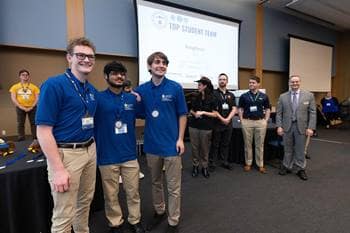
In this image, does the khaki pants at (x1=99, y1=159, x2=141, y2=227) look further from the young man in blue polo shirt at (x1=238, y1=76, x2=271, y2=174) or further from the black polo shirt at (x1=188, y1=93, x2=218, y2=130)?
the young man in blue polo shirt at (x1=238, y1=76, x2=271, y2=174)

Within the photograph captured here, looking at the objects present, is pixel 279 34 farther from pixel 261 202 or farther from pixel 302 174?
pixel 261 202

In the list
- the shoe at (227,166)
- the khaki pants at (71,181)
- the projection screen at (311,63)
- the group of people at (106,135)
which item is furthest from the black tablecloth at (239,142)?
the projection screen at (311,63)

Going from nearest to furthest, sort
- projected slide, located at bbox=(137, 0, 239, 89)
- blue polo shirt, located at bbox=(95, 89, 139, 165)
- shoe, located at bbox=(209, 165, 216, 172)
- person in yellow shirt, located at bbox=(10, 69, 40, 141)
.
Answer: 1. blue polo shirt, located at bbox=(95, 89, 139, 165)
2. shoe, located at bbox=(209, 165, 216, 172)
3. person in yellow shirt, located at bbox=(10, 69, 40, 141)
4. projected slide, located at bbox=(137, 0, 239, 89)

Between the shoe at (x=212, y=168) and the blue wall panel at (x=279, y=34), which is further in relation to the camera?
the blue wall panel at (x=279, y=34)

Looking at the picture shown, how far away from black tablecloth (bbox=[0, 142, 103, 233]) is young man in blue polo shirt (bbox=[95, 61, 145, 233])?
1.28ft


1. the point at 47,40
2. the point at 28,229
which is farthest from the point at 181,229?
the point at 47,40

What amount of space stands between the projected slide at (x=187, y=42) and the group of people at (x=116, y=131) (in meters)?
2.11

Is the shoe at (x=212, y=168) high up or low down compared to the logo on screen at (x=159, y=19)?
down

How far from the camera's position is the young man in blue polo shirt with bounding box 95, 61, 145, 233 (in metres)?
1.79

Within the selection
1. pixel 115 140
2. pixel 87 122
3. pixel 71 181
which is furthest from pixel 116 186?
pixel 87 122

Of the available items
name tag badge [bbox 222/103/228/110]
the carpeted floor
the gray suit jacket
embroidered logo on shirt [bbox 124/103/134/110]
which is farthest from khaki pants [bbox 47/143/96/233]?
the gray suit jacket

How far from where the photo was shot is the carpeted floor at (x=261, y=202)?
2.14 metres

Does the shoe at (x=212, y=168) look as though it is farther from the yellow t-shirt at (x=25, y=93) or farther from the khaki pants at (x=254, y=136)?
the yellow t-shirt at (x=25, y=93)

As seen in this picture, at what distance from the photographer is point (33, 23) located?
3.94 m
